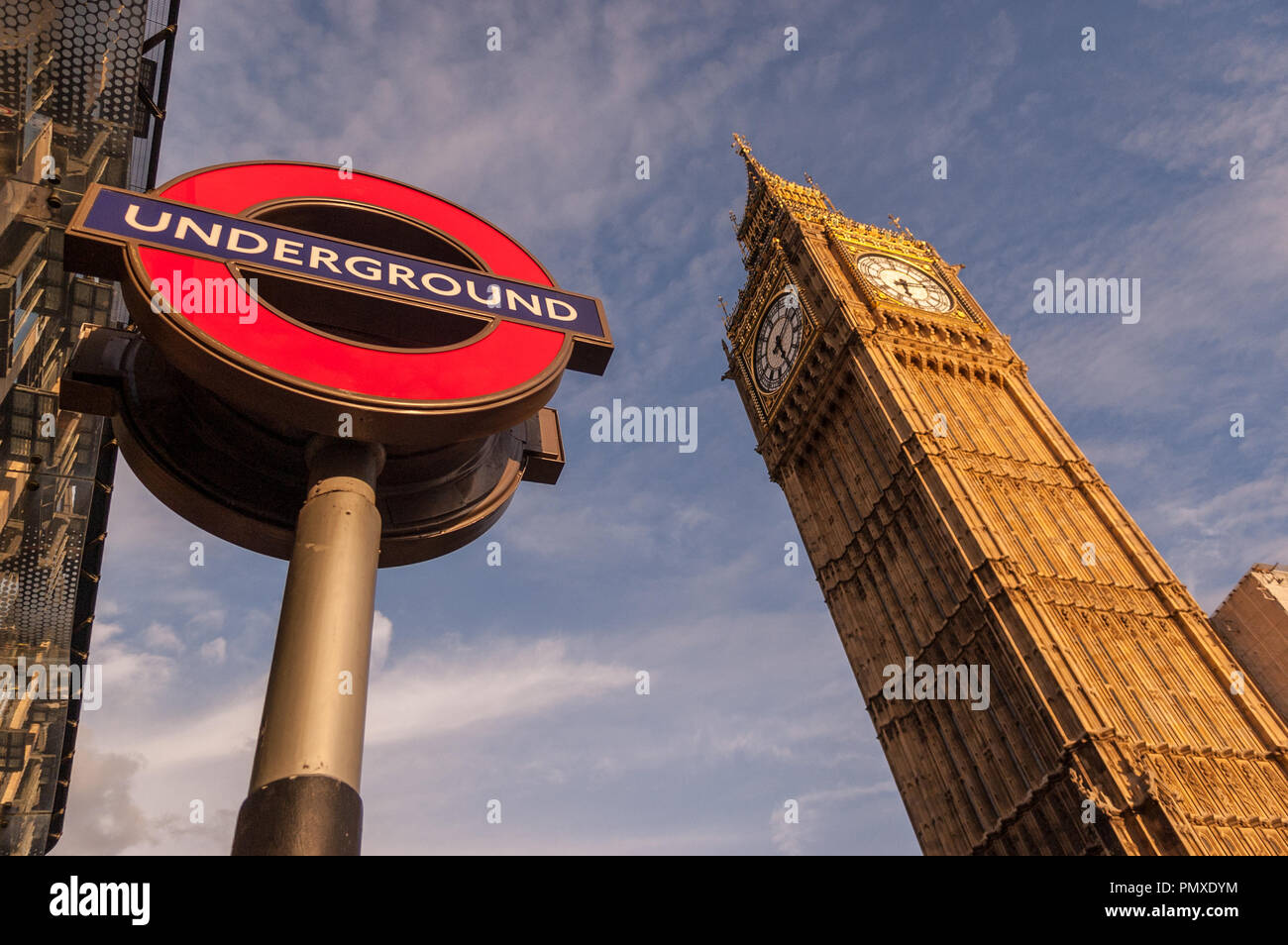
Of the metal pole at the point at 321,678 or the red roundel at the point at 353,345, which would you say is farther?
the red roundel at the point at 353,345

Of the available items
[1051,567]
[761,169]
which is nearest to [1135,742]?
[1051,567]

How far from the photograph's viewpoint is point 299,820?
4.94 m

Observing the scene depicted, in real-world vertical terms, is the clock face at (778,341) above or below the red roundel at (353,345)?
above

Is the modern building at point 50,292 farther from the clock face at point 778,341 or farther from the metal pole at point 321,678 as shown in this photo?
the clock face at point 778,341

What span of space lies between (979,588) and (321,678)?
97.2 ft

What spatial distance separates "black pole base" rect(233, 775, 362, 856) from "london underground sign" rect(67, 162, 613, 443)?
267 cm

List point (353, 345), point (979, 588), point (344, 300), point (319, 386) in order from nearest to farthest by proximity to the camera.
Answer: point (319, 386)
point (353, 345)
point (344, 300)
point (979, 588)

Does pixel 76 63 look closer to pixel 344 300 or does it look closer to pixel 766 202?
pixel 344 300

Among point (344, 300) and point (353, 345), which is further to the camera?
point (344, 300)

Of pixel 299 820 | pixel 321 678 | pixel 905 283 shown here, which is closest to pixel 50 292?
pixel 321 678

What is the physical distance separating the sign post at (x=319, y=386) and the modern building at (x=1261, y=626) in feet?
111

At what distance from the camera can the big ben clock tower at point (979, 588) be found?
26.7 meters

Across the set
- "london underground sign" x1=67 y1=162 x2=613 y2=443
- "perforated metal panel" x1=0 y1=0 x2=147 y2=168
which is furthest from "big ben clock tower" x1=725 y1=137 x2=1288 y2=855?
"perforated metal panel" x1=0 y1=0 x2=147 y2=168

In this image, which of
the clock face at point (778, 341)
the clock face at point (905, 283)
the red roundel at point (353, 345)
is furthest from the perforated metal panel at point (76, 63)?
the clock face at point (905, 283)
